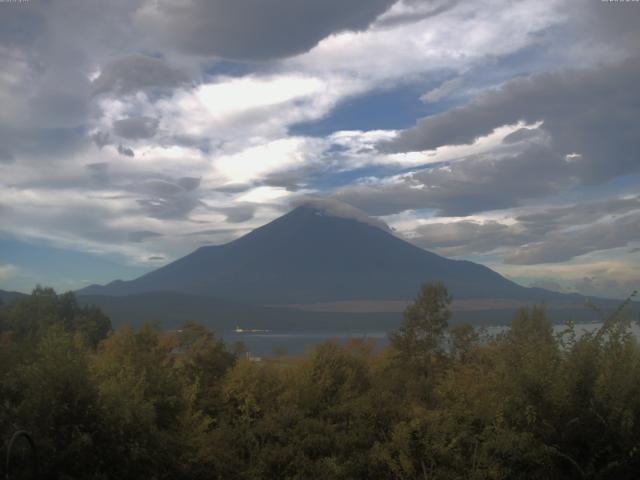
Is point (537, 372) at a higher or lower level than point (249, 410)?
higher

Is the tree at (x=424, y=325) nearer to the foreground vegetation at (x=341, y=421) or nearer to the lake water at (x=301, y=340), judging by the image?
the lake water at (x=301, y=340)

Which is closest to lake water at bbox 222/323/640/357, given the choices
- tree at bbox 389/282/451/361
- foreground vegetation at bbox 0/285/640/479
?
foreground vegetation at bbox 0/285/640/479

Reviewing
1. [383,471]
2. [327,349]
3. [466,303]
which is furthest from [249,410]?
[466,303]

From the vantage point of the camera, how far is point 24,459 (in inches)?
301

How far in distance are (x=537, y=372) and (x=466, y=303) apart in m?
187

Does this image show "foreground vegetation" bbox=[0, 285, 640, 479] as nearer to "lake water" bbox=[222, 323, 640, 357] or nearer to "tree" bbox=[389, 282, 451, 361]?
"lake water" bbox=[222, 323, 640, 357]

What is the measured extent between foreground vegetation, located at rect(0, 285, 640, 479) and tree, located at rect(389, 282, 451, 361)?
2038 cm

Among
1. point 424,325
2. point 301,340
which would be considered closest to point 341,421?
point 424,325

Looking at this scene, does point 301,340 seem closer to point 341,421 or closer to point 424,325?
point 424,325

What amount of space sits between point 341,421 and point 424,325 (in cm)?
2458

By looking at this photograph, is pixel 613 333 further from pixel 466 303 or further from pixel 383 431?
pixel 466 303

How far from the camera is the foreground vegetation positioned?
349 inches

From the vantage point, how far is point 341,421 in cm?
1288

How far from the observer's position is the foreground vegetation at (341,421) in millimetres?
8867
